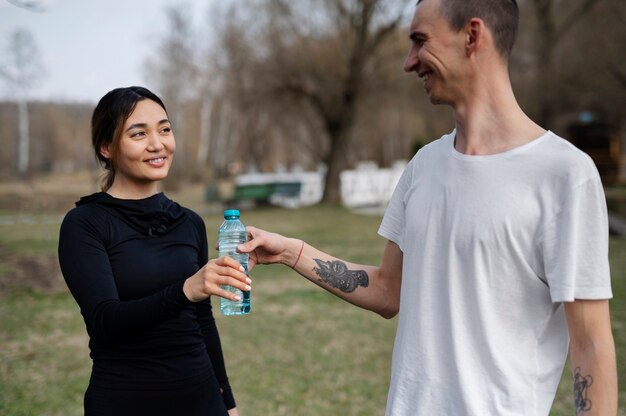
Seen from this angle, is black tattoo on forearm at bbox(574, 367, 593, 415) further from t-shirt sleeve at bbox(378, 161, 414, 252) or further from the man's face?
the man's face

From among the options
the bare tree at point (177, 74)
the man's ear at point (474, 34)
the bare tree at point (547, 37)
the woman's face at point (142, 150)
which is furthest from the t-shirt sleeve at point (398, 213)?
the bare tree at point (177, 74)

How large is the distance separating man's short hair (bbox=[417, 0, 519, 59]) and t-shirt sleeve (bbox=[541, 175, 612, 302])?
0.55m

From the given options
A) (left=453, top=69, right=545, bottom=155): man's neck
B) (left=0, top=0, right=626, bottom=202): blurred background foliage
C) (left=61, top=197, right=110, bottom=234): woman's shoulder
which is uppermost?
(left=0, top=0, right=626, bottom=202): blurred background foliage

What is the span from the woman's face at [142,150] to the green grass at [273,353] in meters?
3.58

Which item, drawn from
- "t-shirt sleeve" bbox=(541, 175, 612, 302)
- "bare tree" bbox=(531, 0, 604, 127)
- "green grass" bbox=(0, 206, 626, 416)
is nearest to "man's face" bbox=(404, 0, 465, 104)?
"t-shirt sleeve" bbox=(541, 175, 612, 302)

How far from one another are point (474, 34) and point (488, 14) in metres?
0.07

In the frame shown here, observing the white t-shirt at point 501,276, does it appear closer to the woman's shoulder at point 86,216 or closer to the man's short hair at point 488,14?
the man's short hair at point 488,14

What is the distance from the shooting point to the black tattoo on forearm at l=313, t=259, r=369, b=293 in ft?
8.71

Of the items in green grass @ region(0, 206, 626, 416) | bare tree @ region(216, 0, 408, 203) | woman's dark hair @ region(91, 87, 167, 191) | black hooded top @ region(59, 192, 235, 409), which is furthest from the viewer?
bare tree @ region(216, 0, 408, 203)

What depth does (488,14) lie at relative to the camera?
6.62ft

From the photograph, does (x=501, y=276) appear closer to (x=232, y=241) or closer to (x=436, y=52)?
(x=436, y=52)

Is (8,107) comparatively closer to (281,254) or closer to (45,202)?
(45,202)

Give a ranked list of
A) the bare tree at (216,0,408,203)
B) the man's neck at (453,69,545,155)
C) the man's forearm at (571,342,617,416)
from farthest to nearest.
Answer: the bare tree at (216,0,408,203) < the man's neck at (453,69,545,155) < the man's forearm at (571,342,617,416)

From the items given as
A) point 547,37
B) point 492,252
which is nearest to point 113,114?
point 492,252
